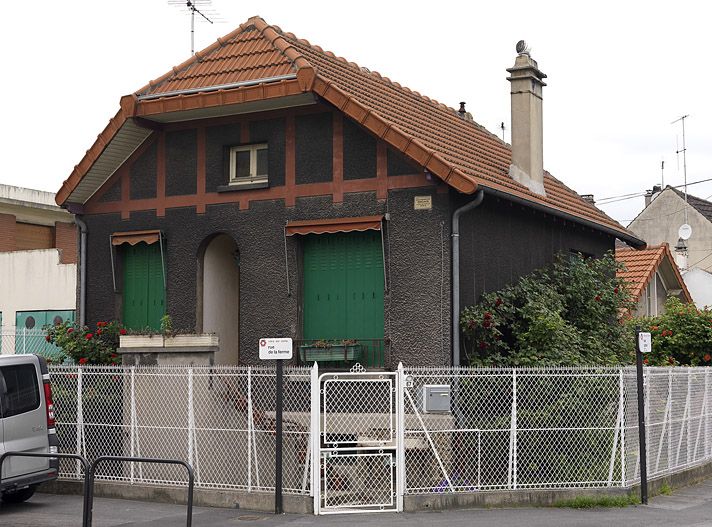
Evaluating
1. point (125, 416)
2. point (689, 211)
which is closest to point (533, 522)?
point (125, 416)

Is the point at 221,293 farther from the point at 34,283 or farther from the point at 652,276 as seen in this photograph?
the point at 652,276

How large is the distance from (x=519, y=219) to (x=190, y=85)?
235 inches

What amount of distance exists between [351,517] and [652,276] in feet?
58.7

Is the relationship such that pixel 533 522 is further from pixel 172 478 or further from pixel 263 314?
pixel 263 314

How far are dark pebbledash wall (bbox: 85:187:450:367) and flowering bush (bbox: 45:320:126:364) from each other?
0.66 m

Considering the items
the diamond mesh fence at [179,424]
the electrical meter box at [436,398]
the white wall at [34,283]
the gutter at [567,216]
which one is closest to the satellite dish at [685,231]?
the gutter at [567,216]

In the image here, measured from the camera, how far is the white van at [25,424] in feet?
41.7

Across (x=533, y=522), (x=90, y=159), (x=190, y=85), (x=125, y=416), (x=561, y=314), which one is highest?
(x=190, y=85)

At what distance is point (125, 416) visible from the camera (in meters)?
14.1

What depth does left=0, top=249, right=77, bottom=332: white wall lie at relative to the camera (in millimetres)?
27406

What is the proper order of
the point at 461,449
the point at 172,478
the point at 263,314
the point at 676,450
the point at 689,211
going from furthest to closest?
1. the point at 689,211
2. the point at 263,314
3. the point at 676,450
4. the point at 172,478
5. the point at 461,449

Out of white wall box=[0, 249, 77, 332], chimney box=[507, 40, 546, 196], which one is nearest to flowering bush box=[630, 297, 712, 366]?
chimney box=[507, 40, 546, 196]

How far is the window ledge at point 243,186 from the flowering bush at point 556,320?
3.97 metres

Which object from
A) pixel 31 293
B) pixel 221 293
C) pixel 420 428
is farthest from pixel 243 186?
pixel 31 293
